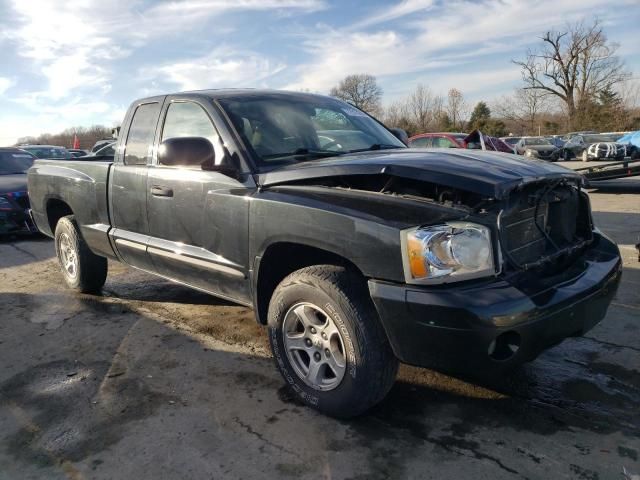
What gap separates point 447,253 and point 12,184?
8565 millimetres

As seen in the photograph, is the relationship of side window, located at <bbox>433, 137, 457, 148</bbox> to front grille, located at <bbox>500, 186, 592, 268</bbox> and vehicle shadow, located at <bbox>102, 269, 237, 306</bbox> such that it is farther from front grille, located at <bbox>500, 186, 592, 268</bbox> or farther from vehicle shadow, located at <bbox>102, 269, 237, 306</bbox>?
front grille, located at <bbox>500, 186, 592, 268</bbox>

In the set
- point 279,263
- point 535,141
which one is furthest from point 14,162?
point 535,141

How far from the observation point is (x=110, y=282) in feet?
19.4

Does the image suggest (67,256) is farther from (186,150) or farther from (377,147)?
(377,147)

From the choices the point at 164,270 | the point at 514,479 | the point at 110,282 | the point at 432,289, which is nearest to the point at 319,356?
the point at 432,289

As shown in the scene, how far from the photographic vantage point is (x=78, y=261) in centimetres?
520

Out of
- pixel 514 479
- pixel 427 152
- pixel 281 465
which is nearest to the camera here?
pixel 514 479

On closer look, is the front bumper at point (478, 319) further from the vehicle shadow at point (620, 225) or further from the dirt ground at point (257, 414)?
the vehicle shadow at point (620, 225)

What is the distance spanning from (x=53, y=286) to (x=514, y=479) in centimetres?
521

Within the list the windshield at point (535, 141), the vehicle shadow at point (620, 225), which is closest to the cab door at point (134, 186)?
the vehicle shadow at point (620, 225)

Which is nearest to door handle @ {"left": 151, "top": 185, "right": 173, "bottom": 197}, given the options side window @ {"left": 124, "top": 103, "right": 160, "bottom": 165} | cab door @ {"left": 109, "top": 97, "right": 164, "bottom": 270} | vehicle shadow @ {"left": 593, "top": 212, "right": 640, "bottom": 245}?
cab door @ {"left": 109, "top": 97, "right": 164, "bottom": 270}

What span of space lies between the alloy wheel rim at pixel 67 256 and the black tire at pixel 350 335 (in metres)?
3.31

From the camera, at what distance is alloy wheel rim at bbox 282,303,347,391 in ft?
9.25

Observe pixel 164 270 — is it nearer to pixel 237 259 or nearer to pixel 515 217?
pixel 237 259
